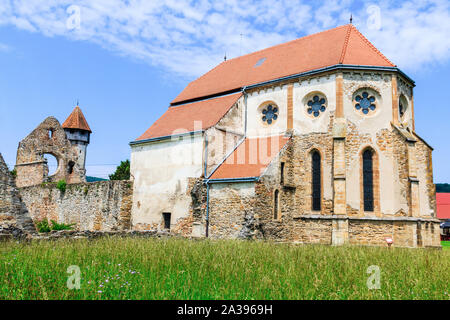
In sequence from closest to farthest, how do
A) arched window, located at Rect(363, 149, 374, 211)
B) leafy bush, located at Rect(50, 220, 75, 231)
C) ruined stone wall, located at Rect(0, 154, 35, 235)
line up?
ruined stone wall, located at Rect(0, 154, 35, 235) → arched window, located at Rect(363, 149, 374, 211) → leafy bush, located at Rect(50, 220, 75, 231)

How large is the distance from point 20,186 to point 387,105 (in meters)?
27.5

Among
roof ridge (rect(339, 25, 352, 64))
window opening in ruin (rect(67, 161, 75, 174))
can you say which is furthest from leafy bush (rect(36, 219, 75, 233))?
roof ridge (rect(339, 25, 352, 64))

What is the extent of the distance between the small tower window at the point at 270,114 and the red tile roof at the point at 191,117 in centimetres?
180

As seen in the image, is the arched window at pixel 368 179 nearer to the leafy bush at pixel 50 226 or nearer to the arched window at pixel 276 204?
the arched window at pixel 276 204

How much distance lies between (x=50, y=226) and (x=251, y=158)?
1503cm

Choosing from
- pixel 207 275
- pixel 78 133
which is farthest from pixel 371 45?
pixel 78 133

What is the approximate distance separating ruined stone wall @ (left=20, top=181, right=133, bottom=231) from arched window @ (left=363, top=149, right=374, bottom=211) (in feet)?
43.5

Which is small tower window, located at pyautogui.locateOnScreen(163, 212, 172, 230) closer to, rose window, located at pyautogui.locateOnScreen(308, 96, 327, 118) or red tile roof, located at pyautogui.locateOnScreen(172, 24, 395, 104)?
red tile roof, located at pyautogui.locateOnScreen(172, 24, 395, 104)

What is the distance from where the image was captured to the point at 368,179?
56.1 ft

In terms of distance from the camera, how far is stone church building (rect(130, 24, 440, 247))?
16406 mm

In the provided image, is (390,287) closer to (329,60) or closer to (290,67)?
(329,60)
